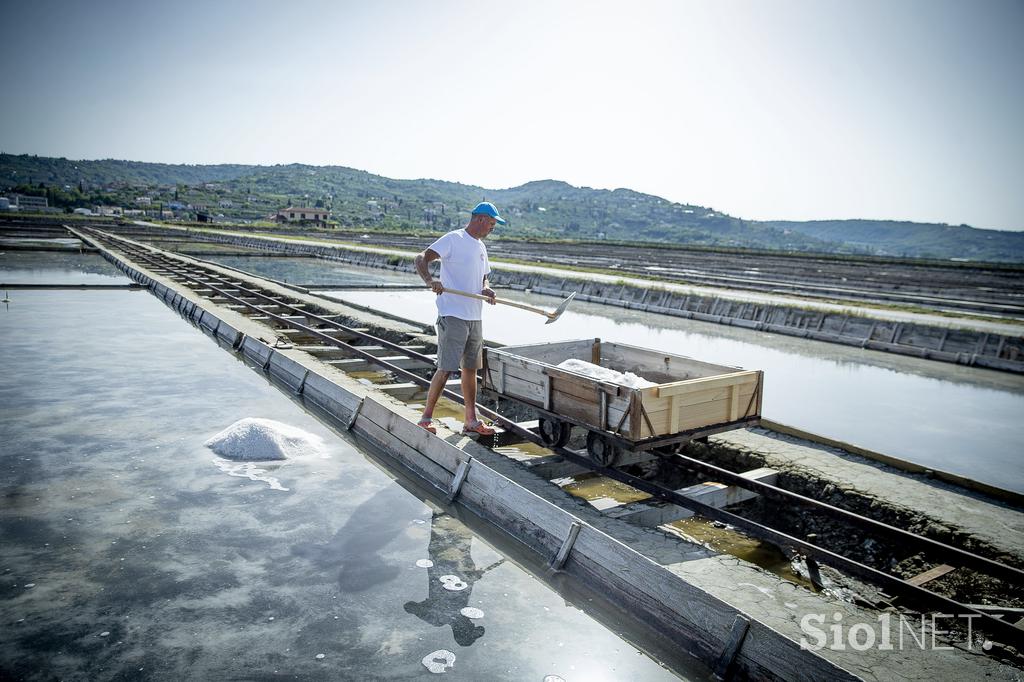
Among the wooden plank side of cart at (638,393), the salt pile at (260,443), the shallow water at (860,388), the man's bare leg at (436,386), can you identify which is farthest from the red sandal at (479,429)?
the shallow water at (860,388)

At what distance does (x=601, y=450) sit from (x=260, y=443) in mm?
3700

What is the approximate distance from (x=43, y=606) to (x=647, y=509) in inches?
171

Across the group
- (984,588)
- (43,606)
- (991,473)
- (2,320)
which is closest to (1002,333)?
(991,473)

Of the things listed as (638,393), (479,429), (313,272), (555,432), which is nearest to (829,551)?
(638,393)

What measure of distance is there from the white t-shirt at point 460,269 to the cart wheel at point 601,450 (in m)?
1.70

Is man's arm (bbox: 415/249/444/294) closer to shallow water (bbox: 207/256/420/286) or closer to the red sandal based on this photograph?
the red sandal

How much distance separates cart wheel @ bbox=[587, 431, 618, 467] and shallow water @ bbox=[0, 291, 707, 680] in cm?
157

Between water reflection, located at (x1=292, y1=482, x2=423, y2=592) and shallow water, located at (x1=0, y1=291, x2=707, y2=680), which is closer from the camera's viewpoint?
shallow water, located at (x1=0, y1=291, x2=707, y2=680)

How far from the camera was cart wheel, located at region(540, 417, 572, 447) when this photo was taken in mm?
6754

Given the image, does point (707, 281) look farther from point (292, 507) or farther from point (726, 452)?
point (292, 507)

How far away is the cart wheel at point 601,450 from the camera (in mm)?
6227

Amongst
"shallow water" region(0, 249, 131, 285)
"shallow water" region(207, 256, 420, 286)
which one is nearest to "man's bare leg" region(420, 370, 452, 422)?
"shallow water" region(0, 249, 131, 285)

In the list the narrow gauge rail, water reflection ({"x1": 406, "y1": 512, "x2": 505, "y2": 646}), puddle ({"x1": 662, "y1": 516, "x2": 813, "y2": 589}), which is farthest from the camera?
puddle ({"x1": 662, "y1": 516, "x2": 813, "y2": 589})

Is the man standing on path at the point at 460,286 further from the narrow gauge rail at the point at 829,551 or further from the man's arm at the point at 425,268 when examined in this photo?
the narrow gauge rail at the point at 829,551
